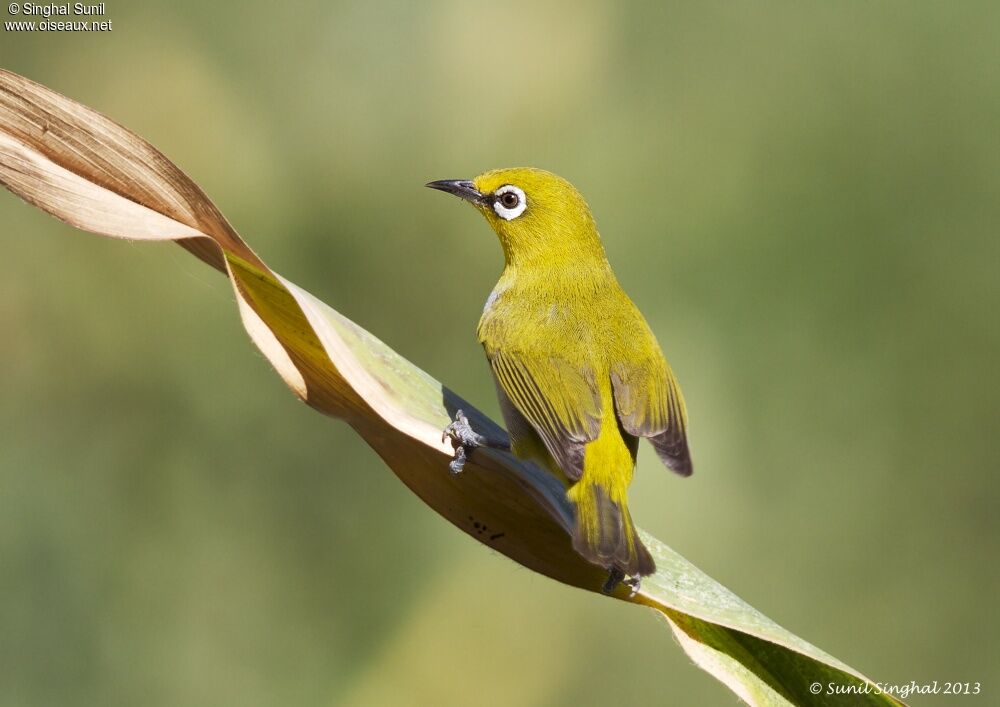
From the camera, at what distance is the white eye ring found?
3.92m

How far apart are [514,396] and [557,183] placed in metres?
0.99

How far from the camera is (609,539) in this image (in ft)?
7.92

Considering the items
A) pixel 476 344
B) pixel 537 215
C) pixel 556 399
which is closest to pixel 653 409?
pixel 556 399

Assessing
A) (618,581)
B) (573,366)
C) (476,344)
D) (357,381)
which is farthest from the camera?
(476,344)

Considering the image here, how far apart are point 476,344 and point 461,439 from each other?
3.26 m

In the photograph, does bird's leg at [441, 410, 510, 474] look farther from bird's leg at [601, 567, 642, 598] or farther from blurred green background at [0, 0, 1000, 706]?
blurred green background at [0, 0, 1000, 706]

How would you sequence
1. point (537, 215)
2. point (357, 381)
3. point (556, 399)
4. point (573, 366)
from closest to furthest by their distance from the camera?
point (357, 381) < point (556, 399) < point (573, 366) < point (537, 215)

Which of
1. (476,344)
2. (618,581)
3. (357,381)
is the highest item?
(476,344)

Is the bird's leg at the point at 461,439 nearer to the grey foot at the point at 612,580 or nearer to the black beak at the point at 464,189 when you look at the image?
the grey foot at the point at 612,580

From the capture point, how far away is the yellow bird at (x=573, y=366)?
2.70 m

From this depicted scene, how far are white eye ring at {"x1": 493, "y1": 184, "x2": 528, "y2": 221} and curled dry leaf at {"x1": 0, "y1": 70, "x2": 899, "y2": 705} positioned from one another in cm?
154

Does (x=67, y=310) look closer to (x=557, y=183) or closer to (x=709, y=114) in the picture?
(x=557, y=183)

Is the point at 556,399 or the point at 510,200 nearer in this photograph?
the point at 556,399

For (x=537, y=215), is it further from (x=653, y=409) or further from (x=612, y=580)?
(x=612, y=580)
